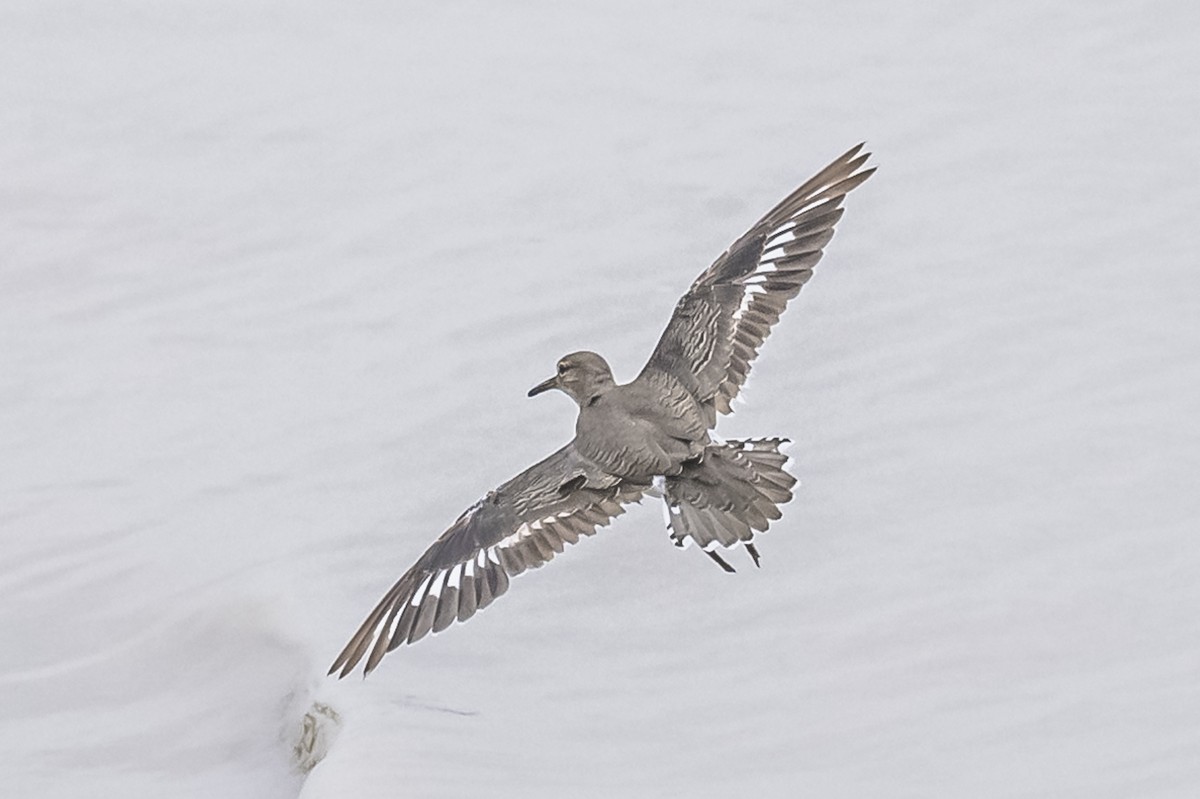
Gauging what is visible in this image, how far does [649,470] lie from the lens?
15.0 ft

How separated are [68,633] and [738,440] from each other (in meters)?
1.74

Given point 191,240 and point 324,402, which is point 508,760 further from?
point 191,240

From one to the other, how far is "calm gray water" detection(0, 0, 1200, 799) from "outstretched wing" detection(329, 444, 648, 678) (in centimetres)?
20

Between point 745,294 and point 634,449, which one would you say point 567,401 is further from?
Answer: point 634,449

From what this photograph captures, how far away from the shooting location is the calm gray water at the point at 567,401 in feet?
14.2

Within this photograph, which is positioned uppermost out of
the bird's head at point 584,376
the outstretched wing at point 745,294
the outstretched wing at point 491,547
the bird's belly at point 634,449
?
the outstretched wing at point 745,294

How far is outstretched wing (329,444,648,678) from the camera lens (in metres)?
4.29

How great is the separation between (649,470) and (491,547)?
421 millimetres

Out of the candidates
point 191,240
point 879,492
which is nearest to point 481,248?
point 191,240

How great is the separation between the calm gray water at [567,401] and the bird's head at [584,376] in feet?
1.36

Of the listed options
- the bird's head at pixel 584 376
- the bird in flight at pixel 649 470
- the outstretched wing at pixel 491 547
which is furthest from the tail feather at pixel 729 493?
the bird's head at pixel 584 376

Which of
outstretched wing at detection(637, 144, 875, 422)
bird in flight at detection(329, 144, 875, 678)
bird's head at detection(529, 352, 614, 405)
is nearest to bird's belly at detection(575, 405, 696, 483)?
bird in flight at detection(329, 144, 875, 678)

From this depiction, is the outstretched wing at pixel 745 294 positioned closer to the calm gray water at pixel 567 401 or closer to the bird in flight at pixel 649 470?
the bird in flight at pixel 649 470

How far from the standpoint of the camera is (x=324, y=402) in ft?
17.9
